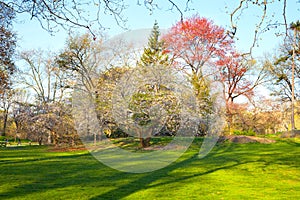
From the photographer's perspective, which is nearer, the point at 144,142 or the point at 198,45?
the point at 144,142

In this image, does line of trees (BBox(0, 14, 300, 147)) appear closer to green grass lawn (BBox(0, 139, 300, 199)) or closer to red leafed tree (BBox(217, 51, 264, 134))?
red leafed tree (BBox(217, 51, 264, 134))

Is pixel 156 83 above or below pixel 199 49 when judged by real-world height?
below

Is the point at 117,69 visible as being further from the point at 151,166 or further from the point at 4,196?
the point at 4,196

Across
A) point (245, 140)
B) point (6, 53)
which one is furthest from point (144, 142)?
point (6, 53)

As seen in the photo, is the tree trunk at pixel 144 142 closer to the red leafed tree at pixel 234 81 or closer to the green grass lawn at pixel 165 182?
the green grass lawn at pixel 165 182

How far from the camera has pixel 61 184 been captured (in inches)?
205

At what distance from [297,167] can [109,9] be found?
652 centimetres

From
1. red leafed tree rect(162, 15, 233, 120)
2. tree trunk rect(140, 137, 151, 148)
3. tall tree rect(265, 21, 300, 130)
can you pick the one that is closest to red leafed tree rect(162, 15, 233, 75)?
red leafed tree rect(162, 15, 233, 120)

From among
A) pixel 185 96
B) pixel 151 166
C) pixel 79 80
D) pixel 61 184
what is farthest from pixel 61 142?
pixel 61 184

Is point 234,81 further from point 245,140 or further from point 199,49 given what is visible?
point 245,140

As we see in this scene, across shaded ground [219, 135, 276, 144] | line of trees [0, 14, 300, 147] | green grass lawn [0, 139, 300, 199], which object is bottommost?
green grass lawn [0, 139, 300, 199]

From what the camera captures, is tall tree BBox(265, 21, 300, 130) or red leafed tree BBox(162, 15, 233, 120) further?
tall tree BBox(265, 21, 300, 130)

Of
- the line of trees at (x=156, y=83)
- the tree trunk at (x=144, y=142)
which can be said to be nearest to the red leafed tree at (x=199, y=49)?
the line of trees at (x=156, y=83)

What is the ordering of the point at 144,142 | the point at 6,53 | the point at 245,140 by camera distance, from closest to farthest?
the point at 6,53 < the point at 144,142 < the point at 245,140
